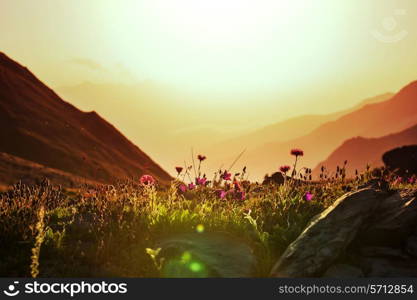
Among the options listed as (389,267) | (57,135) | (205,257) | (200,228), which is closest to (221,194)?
(200,228)

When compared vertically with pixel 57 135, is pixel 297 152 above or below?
below

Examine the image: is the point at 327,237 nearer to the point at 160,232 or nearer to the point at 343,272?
the point at 343,272

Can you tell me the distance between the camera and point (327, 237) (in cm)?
867

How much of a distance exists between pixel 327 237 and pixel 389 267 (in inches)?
50.3

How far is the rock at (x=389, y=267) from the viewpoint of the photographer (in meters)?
8.69

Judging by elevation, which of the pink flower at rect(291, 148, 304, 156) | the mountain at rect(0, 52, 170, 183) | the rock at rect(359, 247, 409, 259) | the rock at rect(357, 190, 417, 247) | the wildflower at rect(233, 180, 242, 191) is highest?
the mountain at rect(0, 52, 170, 183)

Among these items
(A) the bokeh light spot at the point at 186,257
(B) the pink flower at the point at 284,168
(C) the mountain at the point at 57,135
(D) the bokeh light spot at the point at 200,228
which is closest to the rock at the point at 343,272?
(A) the bokeh light spot at the point at 186,257

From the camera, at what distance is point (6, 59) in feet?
272

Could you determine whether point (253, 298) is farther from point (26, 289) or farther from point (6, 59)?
point (6, 59)

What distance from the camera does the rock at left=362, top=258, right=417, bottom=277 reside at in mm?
8688

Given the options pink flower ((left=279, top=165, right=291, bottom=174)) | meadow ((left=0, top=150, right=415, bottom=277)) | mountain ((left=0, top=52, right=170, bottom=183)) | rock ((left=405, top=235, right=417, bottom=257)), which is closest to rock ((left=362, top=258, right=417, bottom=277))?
rock ((left=405, top=235, right=417, bottom=257))

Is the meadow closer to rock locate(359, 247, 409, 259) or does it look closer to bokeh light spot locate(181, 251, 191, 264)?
bokeh light spot locate(181, 251, 191, 264)

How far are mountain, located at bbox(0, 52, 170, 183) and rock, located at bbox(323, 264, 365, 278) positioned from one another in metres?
43.7

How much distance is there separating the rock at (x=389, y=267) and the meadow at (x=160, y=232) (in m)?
1.44
